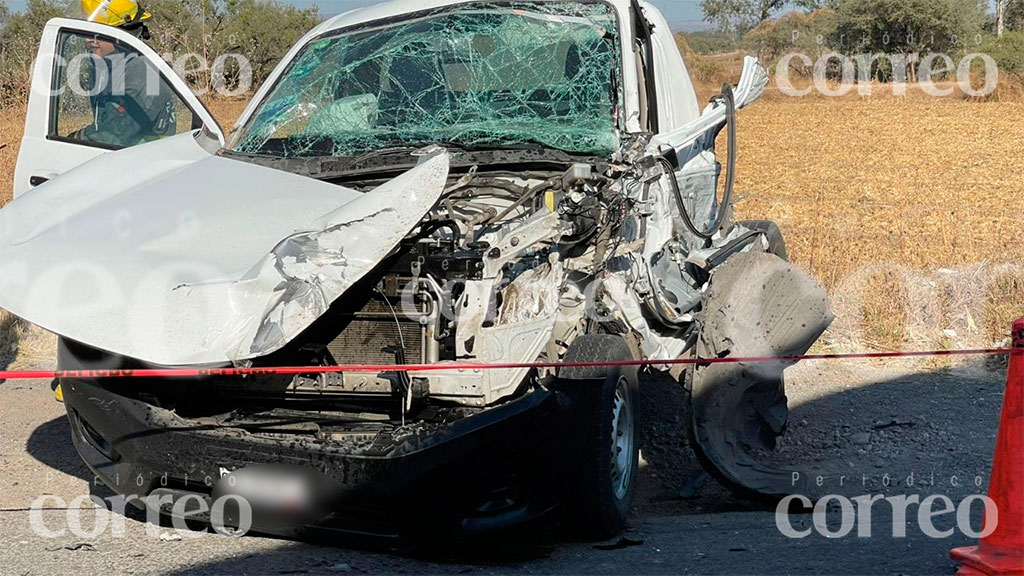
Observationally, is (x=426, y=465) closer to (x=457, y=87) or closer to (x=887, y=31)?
(x=457, y=87)

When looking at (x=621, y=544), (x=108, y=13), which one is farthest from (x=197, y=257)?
(x=108, y=13)

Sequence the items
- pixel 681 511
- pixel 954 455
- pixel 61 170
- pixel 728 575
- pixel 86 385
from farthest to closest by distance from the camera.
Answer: pixel 61 170 → pixel 954 455 → pixel 681 511 → pixel 86 385 → pixel 728 575

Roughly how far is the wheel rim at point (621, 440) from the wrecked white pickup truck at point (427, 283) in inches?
0.8

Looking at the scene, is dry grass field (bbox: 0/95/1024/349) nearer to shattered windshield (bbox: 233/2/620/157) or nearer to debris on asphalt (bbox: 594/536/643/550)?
shattered windshield (bbox: 233/2/620/157)

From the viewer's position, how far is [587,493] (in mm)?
4809

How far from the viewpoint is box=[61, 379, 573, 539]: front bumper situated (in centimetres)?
446

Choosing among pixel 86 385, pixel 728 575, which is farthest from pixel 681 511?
pixel 86 385

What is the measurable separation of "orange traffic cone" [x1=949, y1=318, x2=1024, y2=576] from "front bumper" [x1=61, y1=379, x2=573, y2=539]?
1527 mm

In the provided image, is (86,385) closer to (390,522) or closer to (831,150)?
(390,522)

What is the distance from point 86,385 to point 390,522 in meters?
1.58

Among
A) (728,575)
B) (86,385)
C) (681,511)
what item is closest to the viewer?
(728,575)

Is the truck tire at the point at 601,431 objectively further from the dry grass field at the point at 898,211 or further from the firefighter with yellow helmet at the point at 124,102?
the dry grass field at the point at 898,211

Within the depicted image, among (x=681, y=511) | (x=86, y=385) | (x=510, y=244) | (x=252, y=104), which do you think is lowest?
(x=681, y=511)

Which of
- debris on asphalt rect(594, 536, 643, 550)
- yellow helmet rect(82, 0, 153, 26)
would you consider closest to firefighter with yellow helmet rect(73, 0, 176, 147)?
yellow helmet rect(82, 0, 153, 26)
